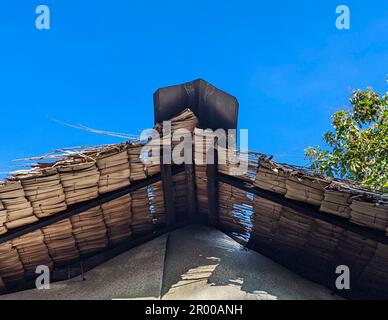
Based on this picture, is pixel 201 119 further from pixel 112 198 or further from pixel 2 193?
pixel 2 193

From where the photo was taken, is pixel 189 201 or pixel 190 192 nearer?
pixel 190 192

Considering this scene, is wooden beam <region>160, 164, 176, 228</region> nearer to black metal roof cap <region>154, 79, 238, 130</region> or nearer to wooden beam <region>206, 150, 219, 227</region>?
wooden beam <region>206, 150, 219, 227</region>

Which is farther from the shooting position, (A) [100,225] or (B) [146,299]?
(A) [100,225]

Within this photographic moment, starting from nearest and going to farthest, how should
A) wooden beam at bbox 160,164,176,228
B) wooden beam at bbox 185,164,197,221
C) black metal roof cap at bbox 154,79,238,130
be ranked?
black metal roof cap at bbox 154,79,238,130, wooden beam at bbox 160,164,176,228, wooden beam at bbox 185,164,197,221

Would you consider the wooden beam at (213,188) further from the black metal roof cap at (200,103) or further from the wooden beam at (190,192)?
the black metal roof cap at (200,103)

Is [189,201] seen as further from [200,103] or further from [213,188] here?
[200,103]

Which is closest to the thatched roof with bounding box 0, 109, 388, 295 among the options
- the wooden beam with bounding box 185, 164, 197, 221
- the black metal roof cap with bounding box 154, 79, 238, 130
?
the wooden beam with bounding box 185, 164, 197, 221

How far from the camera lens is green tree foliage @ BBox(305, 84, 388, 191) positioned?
7523mm

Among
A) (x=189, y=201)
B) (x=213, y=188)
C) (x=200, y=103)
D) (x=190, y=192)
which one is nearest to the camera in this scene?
(x=200, y=103)

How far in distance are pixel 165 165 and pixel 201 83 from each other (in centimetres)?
105

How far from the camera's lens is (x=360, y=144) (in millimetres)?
7863

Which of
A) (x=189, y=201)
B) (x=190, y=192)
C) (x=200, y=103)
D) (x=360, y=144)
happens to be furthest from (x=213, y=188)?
(x=360, y=144)
